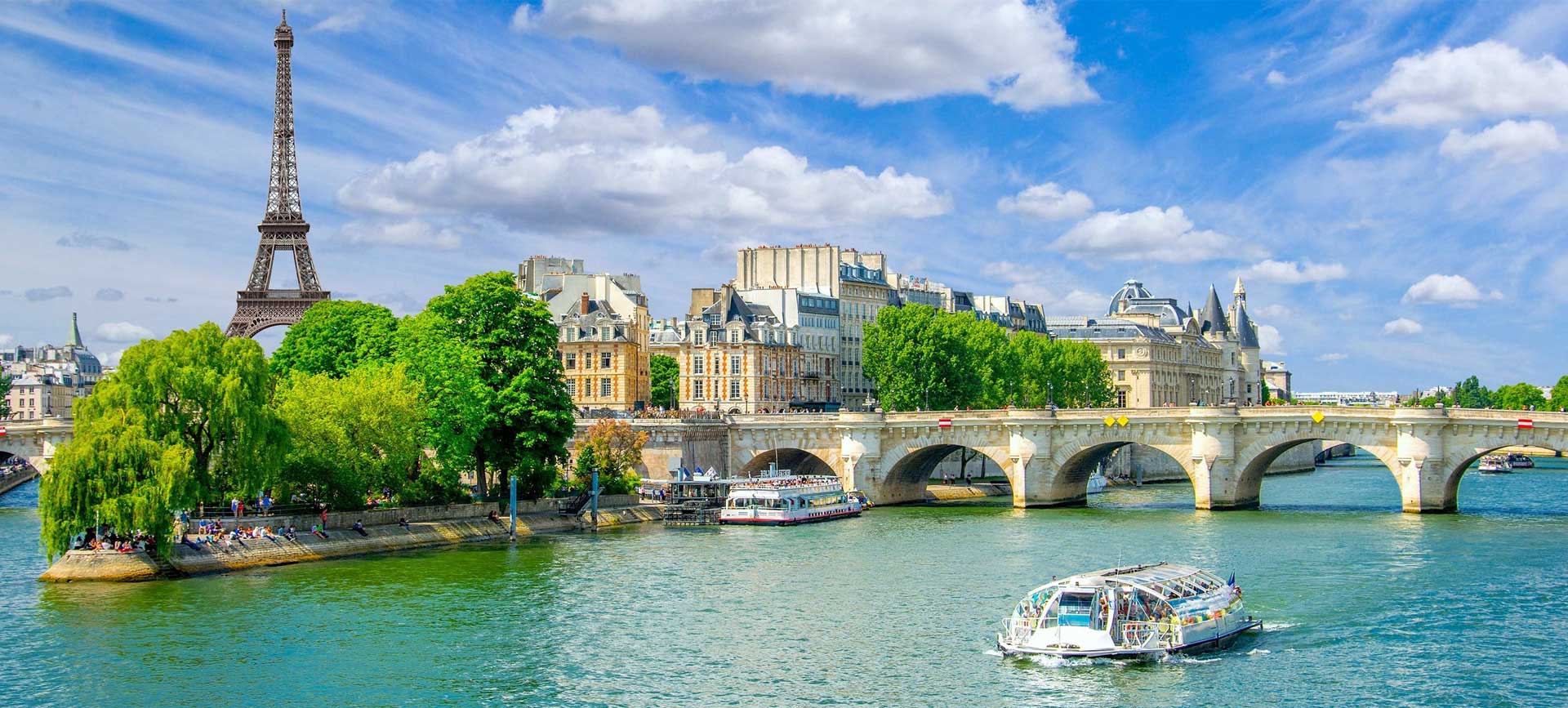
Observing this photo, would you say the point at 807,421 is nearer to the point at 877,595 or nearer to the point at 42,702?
the point at 877,595

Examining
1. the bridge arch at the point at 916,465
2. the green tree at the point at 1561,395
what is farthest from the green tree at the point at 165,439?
the green tree at the point at 1561,395

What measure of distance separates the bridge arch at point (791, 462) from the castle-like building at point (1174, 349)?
142ft

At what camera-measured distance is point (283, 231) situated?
4178 inches

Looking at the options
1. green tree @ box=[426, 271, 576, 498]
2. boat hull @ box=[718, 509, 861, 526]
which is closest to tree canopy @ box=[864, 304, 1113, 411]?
boat hull @ box=[718, 509, 861, 526]

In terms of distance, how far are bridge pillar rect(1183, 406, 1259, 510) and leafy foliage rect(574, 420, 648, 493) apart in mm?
25590

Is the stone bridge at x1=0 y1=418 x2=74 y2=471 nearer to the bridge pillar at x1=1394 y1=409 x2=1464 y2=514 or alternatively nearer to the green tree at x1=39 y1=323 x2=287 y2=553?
the green tree at x1=39 y1=323 x2=287 y2=553

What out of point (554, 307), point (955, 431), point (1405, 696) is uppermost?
point (554, 307)

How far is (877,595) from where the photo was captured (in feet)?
148

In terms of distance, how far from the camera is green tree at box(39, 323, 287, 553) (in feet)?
152

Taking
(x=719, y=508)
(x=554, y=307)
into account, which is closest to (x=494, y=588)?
(x=719, y=508)

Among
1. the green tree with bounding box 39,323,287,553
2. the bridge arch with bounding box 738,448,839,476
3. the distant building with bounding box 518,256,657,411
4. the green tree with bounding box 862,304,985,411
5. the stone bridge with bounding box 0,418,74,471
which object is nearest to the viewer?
the green tree with bounding box 39,323,287,553

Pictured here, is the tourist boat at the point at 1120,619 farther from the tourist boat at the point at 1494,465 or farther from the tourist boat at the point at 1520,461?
the tourist boat at the point at 1520,461

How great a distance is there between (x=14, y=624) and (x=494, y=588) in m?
12.8

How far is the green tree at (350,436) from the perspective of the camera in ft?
186
